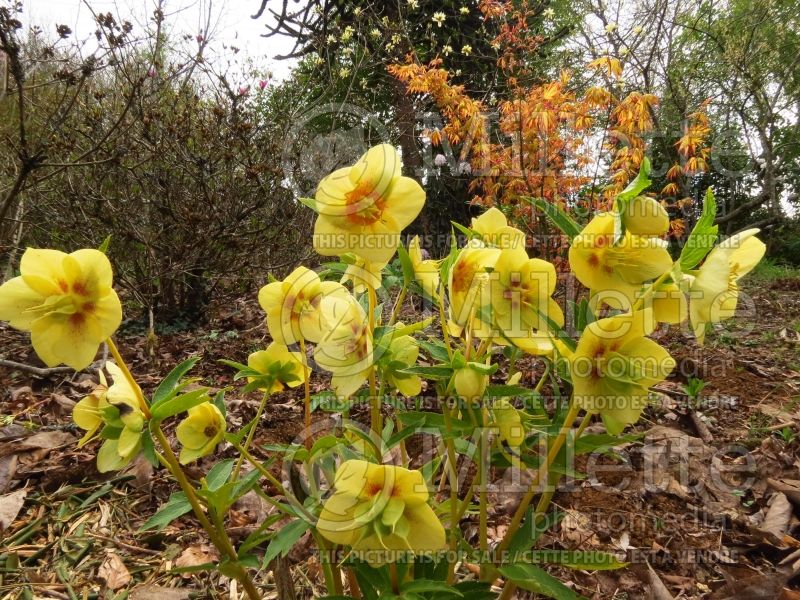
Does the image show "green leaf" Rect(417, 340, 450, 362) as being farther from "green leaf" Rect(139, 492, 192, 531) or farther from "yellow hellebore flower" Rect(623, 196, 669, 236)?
"green leaf" Rect(139, 492, 192, 531)

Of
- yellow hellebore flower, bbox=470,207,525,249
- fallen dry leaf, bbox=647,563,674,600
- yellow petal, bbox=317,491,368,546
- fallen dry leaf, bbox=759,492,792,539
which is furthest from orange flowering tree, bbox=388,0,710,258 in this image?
yellow petal, bbox=317,491,368,546

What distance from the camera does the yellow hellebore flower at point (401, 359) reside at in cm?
72

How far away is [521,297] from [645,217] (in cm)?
17

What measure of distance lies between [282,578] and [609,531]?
87 centimetres

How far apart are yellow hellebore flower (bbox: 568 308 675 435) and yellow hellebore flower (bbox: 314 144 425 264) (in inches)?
10.6

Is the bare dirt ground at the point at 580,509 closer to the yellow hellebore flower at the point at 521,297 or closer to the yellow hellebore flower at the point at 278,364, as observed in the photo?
the yellow hellebore flower at the point at 521,297

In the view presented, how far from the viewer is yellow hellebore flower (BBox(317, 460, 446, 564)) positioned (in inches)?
23.5

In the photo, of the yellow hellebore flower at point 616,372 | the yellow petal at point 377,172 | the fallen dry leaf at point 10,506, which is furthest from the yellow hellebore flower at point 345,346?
the fallen dry leaf at point 10,506

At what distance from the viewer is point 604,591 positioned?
112 cm

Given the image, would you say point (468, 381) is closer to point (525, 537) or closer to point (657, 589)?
point (525, 537)

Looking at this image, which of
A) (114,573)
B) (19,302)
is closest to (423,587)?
(19,302)

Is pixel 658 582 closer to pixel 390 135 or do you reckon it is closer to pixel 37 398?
pixel 37 398

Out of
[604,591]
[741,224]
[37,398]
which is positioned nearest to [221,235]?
[37,398]

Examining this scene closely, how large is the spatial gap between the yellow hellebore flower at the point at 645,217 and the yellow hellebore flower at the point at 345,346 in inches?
13.4
